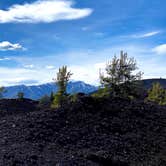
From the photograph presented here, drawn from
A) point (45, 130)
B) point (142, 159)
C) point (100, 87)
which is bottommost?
point (142, 159)

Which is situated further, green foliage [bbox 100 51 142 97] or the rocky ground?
green foliage [bbox 100 51 142 97]

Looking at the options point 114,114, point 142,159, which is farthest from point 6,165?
point 114,114

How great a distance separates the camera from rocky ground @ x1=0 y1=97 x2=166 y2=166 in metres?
16.3

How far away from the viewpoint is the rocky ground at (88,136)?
16281 millimetres

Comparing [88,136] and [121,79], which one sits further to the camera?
[121,79]

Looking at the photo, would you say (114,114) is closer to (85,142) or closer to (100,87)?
(85,142)

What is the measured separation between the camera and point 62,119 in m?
21.8

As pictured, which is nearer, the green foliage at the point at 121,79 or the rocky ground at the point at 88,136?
the rocky ground at the point at 88,136

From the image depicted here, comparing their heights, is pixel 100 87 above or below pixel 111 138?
above

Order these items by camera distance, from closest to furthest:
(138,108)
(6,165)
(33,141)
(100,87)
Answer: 1. (6,165)
2. (33,141)
3. (138,108)
4. (100,87)

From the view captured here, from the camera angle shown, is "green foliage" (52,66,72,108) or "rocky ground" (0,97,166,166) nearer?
"rocky ground" (0,97,166,166)

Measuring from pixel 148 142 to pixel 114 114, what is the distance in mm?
3729

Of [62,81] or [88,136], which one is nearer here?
[88,136]

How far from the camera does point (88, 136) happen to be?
64.6 ft
